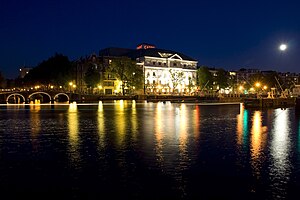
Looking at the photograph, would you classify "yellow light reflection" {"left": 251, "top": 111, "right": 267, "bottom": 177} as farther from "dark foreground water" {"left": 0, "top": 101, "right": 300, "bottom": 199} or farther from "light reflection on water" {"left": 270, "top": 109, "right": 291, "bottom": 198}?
"light reflection on water" {"left": 270, "top": 109, "right": 291, "bottom": 198}

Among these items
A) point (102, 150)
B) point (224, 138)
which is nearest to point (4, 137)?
point (102, 150)

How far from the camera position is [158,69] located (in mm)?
153625

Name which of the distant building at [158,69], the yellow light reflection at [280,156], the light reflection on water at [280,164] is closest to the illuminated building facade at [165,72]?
the distant building at [158,69]

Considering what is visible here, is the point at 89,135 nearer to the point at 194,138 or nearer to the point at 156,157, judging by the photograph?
the point at 194,138

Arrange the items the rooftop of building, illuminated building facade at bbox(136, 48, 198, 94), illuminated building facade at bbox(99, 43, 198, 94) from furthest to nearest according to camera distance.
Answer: the rooftop of building → illuminated building facade at bbox(136, 48, 198, 94) → illuminated building facade at bbox(99, 43, 198, 94)

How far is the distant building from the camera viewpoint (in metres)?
141

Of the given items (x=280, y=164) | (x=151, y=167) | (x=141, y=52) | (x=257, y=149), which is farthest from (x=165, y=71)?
(x=151, y=167)

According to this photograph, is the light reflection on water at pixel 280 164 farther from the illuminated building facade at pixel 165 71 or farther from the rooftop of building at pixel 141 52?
the rooftop of building at pixel 141 52

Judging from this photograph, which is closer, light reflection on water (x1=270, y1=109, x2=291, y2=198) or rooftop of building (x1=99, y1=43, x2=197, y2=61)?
light reflection on water (x1=270, y1=109, x2=291, y2=198)

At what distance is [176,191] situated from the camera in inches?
468

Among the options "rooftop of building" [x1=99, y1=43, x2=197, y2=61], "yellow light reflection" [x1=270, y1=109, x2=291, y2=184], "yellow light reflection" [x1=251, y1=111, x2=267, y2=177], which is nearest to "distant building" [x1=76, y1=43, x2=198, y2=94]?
"rooftop of building" [x1=99, y1=43, x2=197, y2=61]

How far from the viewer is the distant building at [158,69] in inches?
5551

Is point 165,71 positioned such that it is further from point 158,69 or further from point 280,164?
point 280,164

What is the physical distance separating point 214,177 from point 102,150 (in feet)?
27.4
